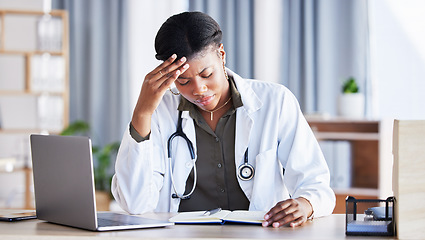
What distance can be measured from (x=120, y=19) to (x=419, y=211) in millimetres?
4360

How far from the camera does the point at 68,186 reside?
1.56 metres

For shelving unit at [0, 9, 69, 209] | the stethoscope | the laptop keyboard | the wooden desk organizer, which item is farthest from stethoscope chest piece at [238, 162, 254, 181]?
shelving unit at [0, 9, 69, 209]

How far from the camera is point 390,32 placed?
15.0 ft

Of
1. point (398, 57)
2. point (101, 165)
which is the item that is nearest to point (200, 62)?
point (398, 57)

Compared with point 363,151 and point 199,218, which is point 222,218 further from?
point 363,151

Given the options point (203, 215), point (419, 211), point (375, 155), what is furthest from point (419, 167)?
point (375, 155)

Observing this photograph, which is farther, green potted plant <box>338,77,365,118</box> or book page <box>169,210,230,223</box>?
green potted plant <box>338,77,365,118</box>

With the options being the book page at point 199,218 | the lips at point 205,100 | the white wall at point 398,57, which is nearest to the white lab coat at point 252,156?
the lips at point 205,100

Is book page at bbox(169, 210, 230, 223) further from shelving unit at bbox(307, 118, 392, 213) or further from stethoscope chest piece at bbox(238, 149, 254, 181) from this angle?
shelving unit at bbox(307, 118, 392, 213)

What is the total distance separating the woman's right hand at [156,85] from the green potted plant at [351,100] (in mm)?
2792

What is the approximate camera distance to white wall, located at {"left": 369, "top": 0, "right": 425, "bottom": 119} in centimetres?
450

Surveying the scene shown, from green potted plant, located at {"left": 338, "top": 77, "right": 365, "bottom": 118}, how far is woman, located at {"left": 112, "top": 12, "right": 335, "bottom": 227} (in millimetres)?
2406

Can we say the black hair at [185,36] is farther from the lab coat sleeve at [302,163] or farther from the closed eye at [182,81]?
the lab coat sleeve at [302,163]

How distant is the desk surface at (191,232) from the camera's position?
1438 mm
